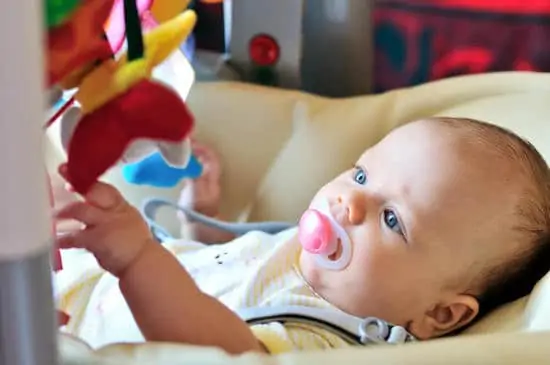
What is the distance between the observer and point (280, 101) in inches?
46.1

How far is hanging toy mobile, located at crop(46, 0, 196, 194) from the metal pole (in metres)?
0.12

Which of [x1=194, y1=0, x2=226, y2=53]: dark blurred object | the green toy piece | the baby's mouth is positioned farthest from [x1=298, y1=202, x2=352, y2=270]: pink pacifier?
[x1=194, y1=0, x2=226, y2=53]: dark blurred object

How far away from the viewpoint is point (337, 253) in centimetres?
87

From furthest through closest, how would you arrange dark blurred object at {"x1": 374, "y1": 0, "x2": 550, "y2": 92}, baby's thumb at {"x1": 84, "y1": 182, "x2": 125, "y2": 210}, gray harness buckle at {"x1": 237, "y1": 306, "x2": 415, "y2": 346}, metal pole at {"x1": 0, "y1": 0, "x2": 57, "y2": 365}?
1. dark blurred object at {"x1": 374, "y1": 0, "x2": 550, "y2": 92}
2. gray harness buckle at {"x1": 237, "y1": 306, "x2": 415, "y2": 346}
3. baby's thumb at {"x1": 84, "y1": 182, "x2": 125, "y2": 210}
4. metal pole at {"x1": 0, "y1": 0, "x2": 57, "y2": 365}

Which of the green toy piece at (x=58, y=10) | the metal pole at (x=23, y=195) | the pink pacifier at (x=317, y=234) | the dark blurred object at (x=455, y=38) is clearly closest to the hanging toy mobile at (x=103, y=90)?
the green toy piece at (x=58, y=10)

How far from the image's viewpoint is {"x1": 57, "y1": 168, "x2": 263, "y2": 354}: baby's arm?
0.67 m

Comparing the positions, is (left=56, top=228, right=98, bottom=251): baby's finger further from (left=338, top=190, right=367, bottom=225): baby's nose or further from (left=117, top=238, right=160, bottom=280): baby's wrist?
(left=338, top=190, right=367, bottom=225): baby's nose

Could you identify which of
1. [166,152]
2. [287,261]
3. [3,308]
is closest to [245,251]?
[287,261]

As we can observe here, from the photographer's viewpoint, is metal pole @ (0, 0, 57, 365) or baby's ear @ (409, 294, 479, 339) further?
baby's ear @ (409, 294, 479, 339)

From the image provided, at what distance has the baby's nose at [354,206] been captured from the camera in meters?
0.87

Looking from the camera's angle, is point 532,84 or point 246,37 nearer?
point 532,84

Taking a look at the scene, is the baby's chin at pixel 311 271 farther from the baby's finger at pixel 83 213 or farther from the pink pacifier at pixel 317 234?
the baby's finger at pixel 83 213

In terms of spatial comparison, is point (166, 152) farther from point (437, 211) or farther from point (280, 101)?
point (280, 101)

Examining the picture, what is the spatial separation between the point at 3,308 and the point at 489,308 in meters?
0.56
